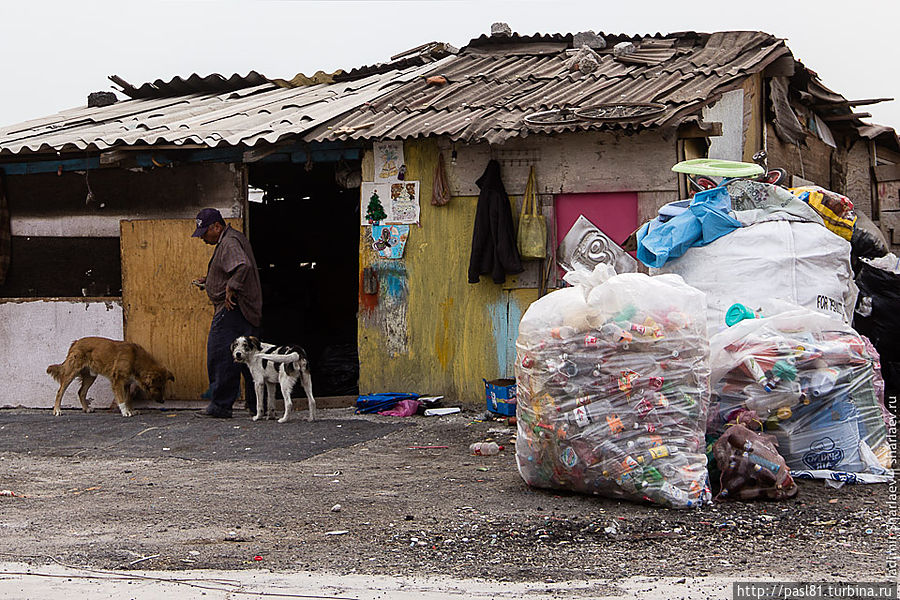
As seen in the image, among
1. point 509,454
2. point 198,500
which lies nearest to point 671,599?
point 198,500

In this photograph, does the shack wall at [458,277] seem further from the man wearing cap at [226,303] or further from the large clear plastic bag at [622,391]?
the large clear plastic bag at [622,391]

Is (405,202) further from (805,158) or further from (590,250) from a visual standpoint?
(805,158)

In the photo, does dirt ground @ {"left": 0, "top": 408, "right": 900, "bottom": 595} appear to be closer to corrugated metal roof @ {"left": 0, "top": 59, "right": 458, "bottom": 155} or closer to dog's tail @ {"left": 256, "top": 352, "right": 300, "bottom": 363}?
dog's tail @ {"left": 256, "top": 352, "right": 300, "bottom": 363}

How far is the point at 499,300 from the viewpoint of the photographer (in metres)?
9.13

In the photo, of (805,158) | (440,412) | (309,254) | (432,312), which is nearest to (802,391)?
(440,412)

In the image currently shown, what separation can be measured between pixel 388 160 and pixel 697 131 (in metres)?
2.88

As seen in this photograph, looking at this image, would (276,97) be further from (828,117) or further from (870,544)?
(870,544)

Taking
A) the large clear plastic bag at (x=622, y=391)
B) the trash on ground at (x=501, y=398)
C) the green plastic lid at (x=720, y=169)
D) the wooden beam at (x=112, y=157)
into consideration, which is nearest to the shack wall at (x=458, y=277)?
the trash on ground at (x=501, y=398)

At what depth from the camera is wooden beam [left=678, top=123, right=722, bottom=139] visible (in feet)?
27.2

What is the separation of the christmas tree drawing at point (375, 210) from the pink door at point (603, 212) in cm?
171

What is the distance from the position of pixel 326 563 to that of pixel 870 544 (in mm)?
2328

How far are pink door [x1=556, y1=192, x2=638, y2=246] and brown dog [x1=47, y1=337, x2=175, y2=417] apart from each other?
163 inches

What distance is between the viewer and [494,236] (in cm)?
889

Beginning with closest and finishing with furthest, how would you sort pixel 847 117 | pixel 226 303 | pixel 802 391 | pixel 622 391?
1. pixel 622 391
2. pixel 802 391
3. pixel 226 303
4. pixel 847 117
